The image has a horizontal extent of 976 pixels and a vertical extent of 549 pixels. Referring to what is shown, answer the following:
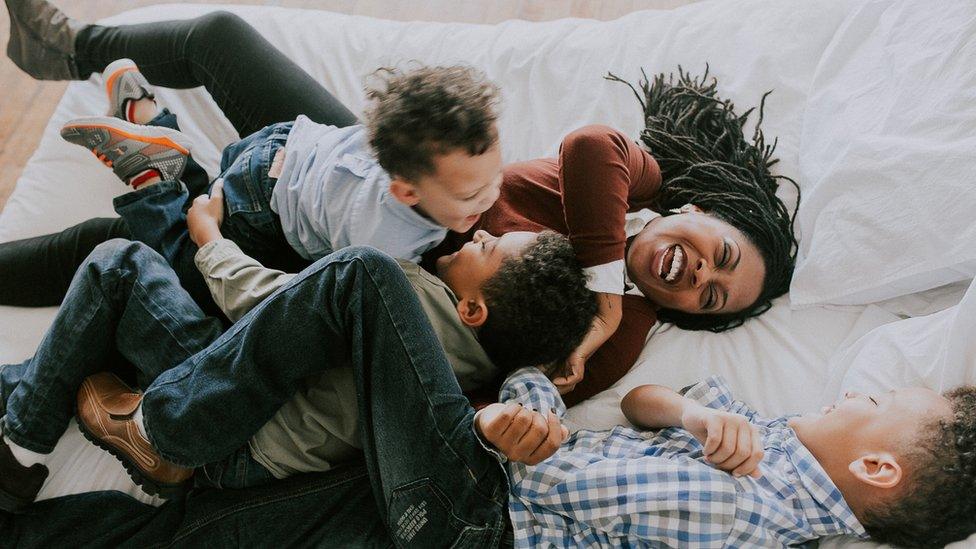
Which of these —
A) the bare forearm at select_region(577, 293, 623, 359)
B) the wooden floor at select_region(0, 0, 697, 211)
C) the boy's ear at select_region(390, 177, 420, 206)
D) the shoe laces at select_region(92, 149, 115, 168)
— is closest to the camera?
the boy's ear at select_region(390, 177, 420, 206)

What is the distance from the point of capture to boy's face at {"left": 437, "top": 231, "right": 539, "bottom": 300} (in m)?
→ 1.03

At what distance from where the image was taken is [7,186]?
1660 mm

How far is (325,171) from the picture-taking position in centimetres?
112

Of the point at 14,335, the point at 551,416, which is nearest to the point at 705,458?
the point at 551,416

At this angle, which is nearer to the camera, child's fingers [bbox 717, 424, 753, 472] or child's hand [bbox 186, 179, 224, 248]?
child's fingers [bbox 717, 424, 753, 472]

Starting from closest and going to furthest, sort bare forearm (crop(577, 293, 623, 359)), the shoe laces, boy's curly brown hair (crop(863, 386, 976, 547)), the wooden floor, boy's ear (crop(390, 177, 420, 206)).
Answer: boy's curly brown hair (crop(863, 386, 976, 547)) → boy's ear (crop(390, 177, 420, 206)) → bare forearm (crop(577, 293, 623, 359)) → the shoe laces → the wooden floor

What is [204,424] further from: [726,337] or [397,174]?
[726,337]

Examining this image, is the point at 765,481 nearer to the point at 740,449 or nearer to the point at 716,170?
the point at 740,449

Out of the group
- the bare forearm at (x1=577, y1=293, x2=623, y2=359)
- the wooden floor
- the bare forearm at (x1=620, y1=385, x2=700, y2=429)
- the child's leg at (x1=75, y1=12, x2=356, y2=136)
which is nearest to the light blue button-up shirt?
the child's leg at (x1=75, y1=12, x2=356, y2=136)

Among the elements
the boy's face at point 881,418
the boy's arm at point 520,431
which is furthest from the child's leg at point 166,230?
the boy's face at point 881,418

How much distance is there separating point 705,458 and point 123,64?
1.19 m

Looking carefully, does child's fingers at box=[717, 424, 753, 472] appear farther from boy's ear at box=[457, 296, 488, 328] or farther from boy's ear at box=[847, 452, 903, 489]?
boy's ear at box=[457, 296, 488, 328]

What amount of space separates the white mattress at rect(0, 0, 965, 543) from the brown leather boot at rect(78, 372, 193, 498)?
83 mm

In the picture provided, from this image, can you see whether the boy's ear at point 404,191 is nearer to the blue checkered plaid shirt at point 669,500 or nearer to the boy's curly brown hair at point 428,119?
the boy's curly brown hair at point 428,119
